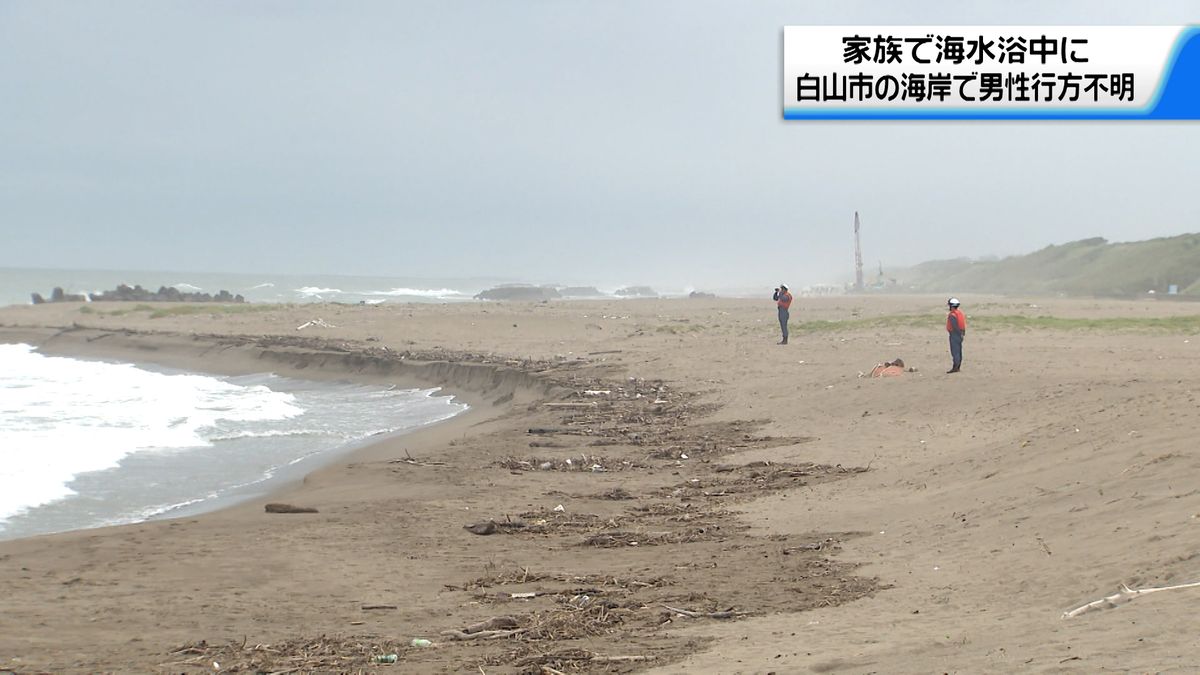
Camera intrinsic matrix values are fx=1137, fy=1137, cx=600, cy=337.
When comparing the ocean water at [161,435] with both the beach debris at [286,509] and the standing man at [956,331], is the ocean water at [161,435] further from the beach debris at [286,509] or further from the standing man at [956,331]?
the standing man at [956,331]

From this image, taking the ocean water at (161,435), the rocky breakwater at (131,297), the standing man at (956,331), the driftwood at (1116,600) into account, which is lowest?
the ocean water at (161,435)

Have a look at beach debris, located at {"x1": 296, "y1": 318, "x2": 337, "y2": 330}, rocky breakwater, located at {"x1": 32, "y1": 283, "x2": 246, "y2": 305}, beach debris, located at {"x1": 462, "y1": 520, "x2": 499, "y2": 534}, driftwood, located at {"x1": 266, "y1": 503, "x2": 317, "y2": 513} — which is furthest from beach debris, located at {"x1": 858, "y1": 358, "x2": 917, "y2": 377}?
rocky breakwater, located at {"x1": 32, "y1": 283, "x2": 246, "y2": 305}

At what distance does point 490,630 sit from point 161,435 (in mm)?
13827

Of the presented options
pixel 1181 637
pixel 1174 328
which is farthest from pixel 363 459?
pixel 1174 328

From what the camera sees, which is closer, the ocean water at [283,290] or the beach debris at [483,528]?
the beach debris at [483,528]

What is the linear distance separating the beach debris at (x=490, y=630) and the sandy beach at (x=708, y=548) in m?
0.02

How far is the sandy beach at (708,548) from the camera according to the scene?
629 cm

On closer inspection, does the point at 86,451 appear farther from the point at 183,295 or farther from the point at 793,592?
the point at 183,295

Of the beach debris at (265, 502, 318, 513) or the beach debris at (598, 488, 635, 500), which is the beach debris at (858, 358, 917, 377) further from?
the beach debris at (265, 502, 318, 513)

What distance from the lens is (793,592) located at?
302 inches

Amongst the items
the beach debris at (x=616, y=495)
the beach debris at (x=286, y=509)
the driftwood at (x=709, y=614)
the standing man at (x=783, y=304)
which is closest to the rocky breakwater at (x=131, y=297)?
the standing man at (x=783, y=304)

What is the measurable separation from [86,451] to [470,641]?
1250cm

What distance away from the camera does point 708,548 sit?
9.27 m

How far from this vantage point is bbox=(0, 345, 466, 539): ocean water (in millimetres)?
13612
